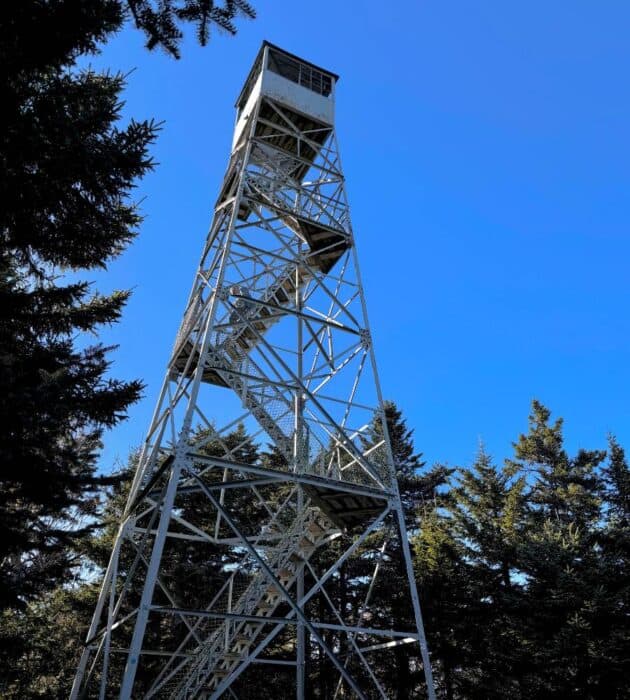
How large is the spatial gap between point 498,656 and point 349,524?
11.7 meters

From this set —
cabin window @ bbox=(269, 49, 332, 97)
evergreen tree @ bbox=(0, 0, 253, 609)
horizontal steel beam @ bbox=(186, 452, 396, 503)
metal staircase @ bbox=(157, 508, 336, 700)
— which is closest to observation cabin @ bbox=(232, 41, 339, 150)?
cabin window @ bbox=(269, 49, 332, 97)

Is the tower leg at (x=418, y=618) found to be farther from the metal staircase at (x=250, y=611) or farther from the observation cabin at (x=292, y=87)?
the observation cabin at (x=292, y=87)

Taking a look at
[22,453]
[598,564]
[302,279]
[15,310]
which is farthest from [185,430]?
[598,564]

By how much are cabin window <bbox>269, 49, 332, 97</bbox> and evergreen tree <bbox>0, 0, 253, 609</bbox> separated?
17.8 feet

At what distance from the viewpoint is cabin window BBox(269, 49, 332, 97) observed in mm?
14297

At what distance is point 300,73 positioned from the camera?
14.5 meters

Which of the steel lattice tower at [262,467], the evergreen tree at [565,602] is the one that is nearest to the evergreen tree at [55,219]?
the steel lattice tower at [262,467]

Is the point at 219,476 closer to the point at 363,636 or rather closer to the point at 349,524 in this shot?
the point at 363,636

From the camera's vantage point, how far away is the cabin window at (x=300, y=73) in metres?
14.3

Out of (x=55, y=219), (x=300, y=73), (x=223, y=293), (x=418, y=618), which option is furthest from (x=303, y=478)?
(x=300, y=73)

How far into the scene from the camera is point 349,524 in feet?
34.0

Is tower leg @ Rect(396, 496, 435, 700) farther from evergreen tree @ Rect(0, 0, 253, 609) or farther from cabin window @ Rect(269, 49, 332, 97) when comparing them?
cabin window @ Rect(269, 49, 332, 97)

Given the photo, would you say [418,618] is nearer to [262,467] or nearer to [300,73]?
[262,467]

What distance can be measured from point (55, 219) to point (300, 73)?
9317 millimetres
